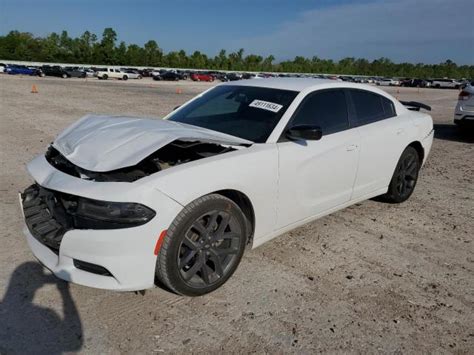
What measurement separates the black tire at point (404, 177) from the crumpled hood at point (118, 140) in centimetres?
246

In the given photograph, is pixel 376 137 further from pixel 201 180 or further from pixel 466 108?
A: pixel 466 108

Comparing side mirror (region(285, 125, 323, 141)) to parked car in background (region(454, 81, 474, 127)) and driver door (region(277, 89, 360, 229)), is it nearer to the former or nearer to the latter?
driver door (region(277, 89, 360, 229))

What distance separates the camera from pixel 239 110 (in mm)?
4016

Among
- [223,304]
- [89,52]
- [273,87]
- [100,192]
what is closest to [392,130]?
[273,87]

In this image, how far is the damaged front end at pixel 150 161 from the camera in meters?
2.84

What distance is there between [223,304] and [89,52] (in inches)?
3885

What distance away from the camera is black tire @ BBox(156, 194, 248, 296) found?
8.83 feet

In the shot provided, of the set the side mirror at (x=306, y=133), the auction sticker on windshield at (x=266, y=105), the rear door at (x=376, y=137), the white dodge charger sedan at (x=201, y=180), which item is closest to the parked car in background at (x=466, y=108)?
the rear door at (x=376, y=137)

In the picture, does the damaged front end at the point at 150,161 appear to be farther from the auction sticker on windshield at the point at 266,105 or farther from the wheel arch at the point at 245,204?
the auction sticker on windshield at the point at 266,105

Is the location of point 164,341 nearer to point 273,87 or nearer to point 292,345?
point 292,345

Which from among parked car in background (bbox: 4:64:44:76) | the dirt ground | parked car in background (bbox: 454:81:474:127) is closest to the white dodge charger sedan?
the dirt ground

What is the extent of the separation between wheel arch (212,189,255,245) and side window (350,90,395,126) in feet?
5.85

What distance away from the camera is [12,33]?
89.4m

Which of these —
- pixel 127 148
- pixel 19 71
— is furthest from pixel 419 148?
pixel 19 71
